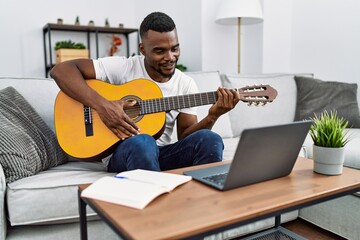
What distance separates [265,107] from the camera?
2.18m

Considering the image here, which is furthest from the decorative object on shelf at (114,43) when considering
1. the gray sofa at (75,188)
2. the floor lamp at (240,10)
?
the gray sofa at (75,188)

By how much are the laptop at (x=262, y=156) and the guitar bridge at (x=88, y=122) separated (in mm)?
504

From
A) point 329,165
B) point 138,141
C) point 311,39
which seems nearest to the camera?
point 329,165

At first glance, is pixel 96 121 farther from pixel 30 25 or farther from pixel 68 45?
pixel 30 25

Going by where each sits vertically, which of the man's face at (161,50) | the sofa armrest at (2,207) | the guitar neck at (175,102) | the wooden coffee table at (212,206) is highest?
the man's face at (161,50)

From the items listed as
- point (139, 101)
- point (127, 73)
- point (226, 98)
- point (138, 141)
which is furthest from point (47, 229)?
point (226, 98)

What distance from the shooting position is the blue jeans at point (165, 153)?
1118 millimetres

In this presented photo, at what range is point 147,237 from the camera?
0.60 metres

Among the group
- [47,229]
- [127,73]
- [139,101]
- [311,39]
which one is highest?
[311,39]

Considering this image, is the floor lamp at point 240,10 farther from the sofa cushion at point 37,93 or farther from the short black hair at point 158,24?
the sofa cushion at point 37,93

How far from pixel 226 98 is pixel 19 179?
0.82 m

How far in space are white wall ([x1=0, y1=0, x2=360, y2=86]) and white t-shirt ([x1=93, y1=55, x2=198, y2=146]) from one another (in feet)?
4.97

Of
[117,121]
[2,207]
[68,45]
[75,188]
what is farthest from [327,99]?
[68,45]

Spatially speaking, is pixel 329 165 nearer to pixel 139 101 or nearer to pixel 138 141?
pixel 138 141
